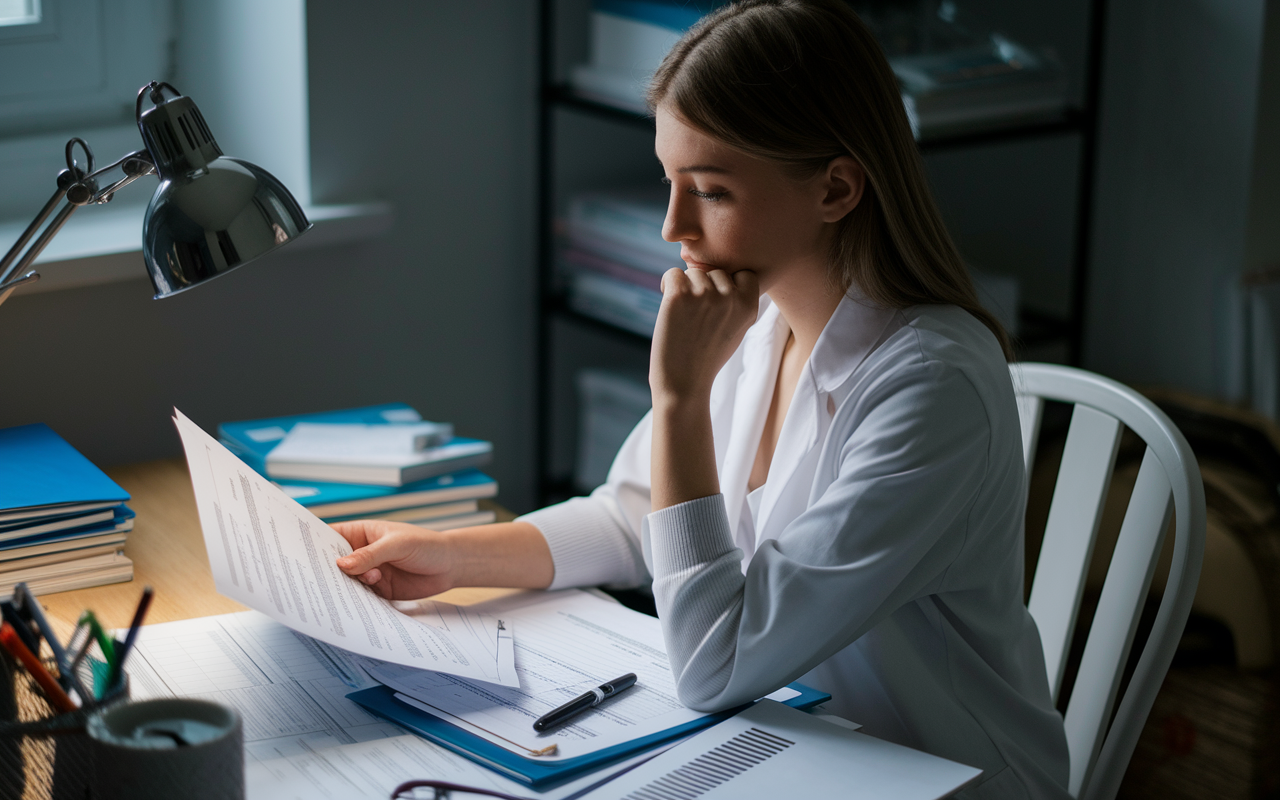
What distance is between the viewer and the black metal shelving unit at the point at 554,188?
6.22 feet

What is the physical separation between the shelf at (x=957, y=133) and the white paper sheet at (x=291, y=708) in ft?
3.33

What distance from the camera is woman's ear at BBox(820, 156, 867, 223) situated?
41.0 inches

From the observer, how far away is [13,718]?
76 cm

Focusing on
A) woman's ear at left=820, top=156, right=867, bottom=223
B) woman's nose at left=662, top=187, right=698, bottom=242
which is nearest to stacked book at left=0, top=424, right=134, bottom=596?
woman's nose at left=662, top=187, right=698, bottom=242

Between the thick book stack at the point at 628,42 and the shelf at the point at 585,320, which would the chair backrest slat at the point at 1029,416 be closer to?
the shelf at the point at 585,320

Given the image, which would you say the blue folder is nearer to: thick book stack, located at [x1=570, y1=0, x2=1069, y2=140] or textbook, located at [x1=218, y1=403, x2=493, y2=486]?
textbook, located at [x1=218, y1=403, x2=493, y2=486]

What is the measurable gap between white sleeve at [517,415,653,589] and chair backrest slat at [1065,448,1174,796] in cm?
45

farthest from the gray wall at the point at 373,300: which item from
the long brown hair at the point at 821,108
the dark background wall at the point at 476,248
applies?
the long brown hair at the point at 821,108

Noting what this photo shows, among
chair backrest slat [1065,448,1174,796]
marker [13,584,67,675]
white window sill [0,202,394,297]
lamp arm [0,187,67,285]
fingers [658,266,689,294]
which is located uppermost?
lamp arm [0,187,67,285]

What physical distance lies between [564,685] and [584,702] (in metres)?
0.04

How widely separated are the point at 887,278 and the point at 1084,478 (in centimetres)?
36

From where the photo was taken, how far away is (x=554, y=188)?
2078 millimetres

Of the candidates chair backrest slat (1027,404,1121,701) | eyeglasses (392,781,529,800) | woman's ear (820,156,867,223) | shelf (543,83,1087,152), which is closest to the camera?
eyeglasses (392,781,529,800)

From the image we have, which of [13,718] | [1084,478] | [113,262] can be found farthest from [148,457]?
[1084,478]
